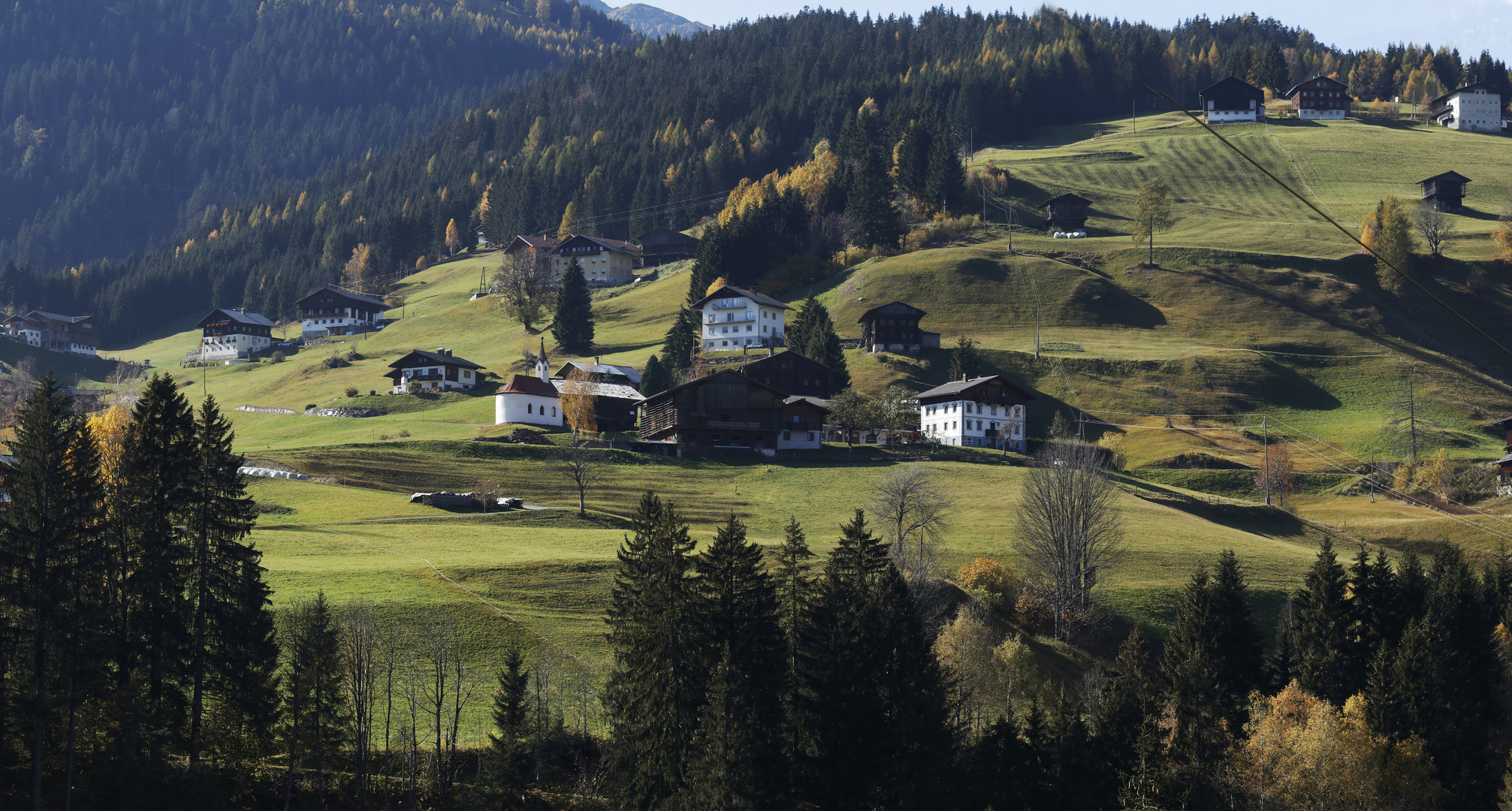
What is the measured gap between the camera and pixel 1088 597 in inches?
2574

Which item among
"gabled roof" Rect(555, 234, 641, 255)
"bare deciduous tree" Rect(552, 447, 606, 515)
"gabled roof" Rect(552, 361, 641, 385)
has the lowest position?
"bare deciduous tree" Rect(552, 447, 606, 515)

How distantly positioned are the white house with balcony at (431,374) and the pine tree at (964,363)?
48984mm

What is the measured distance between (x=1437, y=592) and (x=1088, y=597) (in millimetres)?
16757

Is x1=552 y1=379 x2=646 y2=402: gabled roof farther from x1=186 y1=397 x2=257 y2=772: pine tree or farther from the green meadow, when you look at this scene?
x1=186 y1=397 x2=257 y2=772: pine tree

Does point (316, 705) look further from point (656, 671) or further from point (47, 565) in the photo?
point (656, 671)

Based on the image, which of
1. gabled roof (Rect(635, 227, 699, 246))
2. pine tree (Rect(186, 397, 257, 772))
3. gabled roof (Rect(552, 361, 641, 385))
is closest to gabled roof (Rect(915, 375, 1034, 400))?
gabled roof (Rect(552, 361, 641, 385))

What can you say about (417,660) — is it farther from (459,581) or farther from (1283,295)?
(1283,295)

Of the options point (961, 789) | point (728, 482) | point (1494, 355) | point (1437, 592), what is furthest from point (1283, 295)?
point (961, 789)

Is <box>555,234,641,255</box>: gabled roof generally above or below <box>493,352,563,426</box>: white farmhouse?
above

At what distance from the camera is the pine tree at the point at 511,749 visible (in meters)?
39.4

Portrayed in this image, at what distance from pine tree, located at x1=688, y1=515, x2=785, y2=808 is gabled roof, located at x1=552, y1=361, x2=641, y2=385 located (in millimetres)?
69591

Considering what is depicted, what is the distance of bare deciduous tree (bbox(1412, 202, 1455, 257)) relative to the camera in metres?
144

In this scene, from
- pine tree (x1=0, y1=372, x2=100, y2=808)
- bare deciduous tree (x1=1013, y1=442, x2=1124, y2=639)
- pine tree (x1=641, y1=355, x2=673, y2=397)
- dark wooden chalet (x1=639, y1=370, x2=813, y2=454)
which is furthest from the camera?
pine tree (x1=641, y1=355, x2=673, y2=397)

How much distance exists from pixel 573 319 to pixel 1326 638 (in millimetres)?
97663
